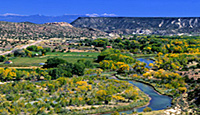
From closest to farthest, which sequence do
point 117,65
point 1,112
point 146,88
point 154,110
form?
point 1,112 < point 154,110 < point 146,88 < point 117,65

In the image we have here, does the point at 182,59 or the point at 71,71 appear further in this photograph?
the point at 182,59

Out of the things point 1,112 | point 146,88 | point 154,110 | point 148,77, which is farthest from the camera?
point 148,77

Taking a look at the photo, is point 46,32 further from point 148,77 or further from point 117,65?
point 148,77

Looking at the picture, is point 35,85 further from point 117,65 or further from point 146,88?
point 117,65

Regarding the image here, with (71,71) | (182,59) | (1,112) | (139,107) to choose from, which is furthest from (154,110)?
(182,59)

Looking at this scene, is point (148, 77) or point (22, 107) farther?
point (148, 77)

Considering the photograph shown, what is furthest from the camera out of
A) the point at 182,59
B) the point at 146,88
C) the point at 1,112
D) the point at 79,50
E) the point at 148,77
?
the point at 79,50

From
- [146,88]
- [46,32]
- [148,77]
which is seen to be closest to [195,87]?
[146,88]

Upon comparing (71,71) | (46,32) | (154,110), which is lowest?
(154,110)

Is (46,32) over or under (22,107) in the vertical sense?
over
